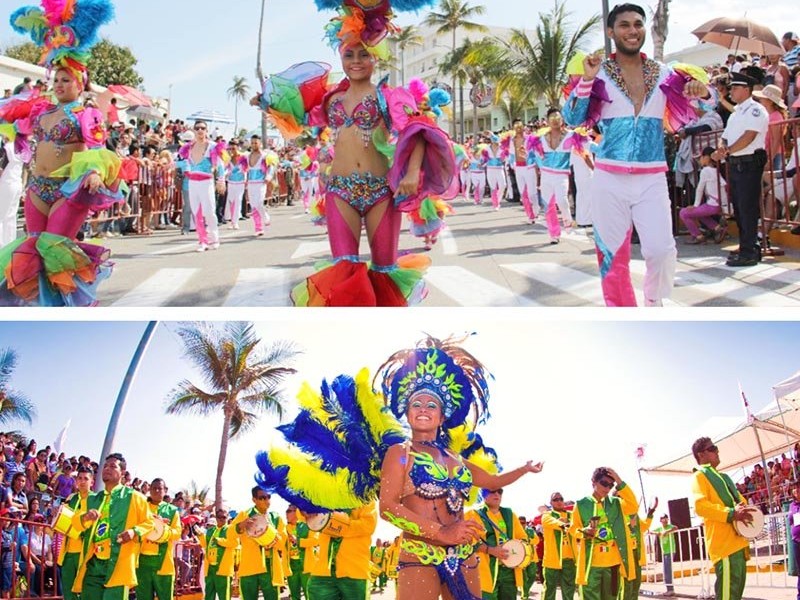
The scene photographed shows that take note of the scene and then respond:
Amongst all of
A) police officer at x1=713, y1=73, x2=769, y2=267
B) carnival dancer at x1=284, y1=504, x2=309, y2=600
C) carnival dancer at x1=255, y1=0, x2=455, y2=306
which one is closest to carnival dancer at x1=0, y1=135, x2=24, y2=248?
carnival dancer at x1=284, y1=504, x2=309, y2=600

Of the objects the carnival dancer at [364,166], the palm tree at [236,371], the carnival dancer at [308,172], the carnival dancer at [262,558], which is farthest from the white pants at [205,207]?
the carnival dancer at [364,166]

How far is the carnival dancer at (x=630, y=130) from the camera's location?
523 centimetres

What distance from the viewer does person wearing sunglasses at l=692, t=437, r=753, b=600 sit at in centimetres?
547

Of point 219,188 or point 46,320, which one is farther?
point 219,188

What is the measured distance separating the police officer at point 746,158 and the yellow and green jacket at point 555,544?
2528mm

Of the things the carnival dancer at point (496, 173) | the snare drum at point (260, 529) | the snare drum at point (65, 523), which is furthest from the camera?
the carnival dancer at point (496, 173)

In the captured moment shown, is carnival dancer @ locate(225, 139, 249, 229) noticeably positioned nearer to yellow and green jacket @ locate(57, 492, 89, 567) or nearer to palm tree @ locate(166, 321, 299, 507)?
yellow and green jacket @ locate(57, 492, 89, 567)

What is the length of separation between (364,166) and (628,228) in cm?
153

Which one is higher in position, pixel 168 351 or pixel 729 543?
pixel 168 351

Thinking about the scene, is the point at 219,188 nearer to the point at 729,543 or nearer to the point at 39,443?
the point at 39,443

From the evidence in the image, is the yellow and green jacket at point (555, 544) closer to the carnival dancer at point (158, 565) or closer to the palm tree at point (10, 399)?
the carnival dancer at point (158, 565)

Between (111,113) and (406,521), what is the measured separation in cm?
373

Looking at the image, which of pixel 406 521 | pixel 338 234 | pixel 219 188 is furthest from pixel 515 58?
pixel 406 521

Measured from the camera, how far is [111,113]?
6414 mm
